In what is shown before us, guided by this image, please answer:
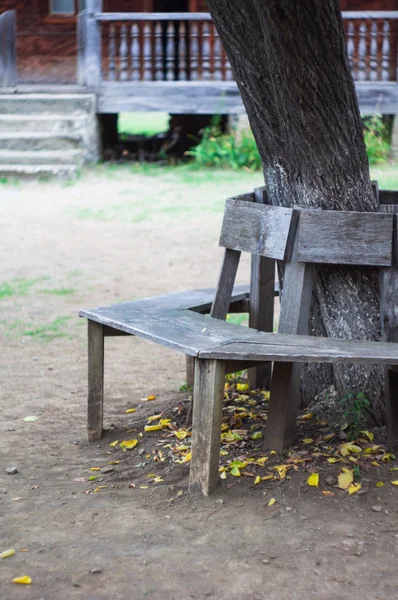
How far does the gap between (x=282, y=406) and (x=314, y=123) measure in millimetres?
1351

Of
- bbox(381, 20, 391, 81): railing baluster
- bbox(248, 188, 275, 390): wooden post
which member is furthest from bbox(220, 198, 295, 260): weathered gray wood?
bbox(381, 20, 391, 81): railing baluster

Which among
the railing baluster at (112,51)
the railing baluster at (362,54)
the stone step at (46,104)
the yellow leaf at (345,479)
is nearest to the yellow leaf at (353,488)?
the yellow leaf at (345,479)

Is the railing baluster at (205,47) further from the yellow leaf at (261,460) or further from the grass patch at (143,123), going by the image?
the yellow leaf at (261,460)

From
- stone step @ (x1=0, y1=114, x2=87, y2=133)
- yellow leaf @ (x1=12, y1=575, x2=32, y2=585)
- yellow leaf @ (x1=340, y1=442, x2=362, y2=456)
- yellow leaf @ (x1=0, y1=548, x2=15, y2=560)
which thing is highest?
stone step @ (x1=0, y1=114, x2=87, y2=133)

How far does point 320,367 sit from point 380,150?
406 inches

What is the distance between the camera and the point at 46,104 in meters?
14.8

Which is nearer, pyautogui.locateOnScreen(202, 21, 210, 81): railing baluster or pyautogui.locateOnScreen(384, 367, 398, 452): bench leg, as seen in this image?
pyautogui.locateOnScreen(384, 367, 398, 452): bench leg

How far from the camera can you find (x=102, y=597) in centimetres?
295

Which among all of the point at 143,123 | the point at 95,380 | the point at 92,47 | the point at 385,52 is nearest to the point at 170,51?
the point at 92,47

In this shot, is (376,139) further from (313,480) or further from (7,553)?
(7,553)

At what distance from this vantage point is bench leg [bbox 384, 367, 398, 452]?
3.94 metres

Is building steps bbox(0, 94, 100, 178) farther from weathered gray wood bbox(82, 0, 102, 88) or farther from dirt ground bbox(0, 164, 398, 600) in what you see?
dirt ground bbox(0, 164, 398, 600)

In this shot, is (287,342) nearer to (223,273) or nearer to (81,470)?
(223,273)

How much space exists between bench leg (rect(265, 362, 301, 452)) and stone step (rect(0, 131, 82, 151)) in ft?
34.8
